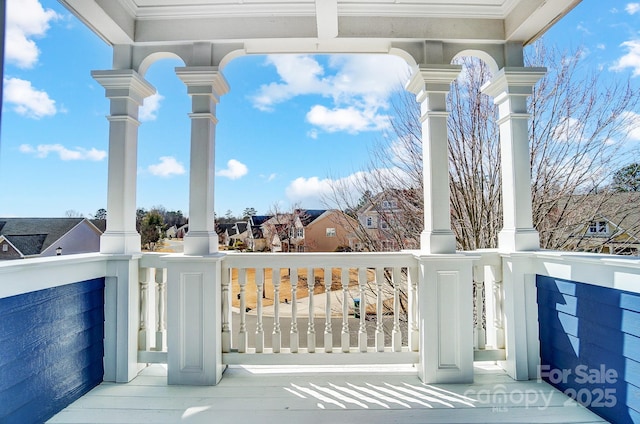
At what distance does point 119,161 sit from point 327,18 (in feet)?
5.80

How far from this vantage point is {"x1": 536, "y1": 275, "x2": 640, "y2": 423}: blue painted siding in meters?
1.58

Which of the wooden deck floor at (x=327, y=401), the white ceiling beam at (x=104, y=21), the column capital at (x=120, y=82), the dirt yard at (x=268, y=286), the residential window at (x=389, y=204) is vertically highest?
the white ceiling beam at (x=104, y=21)

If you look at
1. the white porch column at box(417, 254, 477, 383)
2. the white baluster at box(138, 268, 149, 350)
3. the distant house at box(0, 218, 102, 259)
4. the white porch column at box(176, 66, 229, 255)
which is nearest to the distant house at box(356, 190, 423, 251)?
the white porch column at box(417, 254, 477, 383)

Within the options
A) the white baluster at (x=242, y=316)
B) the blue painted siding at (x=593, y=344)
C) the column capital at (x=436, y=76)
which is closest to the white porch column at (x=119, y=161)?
the white baluster at (x=242, y=316)

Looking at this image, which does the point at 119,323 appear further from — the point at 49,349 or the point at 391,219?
the point at 391,219

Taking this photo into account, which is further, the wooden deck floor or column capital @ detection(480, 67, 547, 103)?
column capital @ detection(480, 67, 547, 103)

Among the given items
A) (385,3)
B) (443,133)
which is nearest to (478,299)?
(443,133)

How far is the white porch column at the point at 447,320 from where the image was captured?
216 cm

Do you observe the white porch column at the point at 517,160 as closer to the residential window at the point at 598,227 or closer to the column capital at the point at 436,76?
the column capital at the point at 436,76

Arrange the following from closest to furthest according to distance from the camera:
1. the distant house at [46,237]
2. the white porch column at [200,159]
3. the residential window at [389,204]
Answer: the distant house at [46,237] < the white porch column at [200,159] < the residential window at [389,204]

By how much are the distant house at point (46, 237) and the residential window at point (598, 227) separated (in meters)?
5.87

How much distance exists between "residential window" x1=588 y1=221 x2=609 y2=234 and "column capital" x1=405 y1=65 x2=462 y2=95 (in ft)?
12.3

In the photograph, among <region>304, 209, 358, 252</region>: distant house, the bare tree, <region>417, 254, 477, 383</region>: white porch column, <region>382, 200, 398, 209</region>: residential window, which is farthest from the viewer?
<region>382, 200, 398, 209</region>: residential window

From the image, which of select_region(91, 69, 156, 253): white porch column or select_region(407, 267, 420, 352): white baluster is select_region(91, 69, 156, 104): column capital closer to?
select_region(91, 69, 156, 253): white porch column
